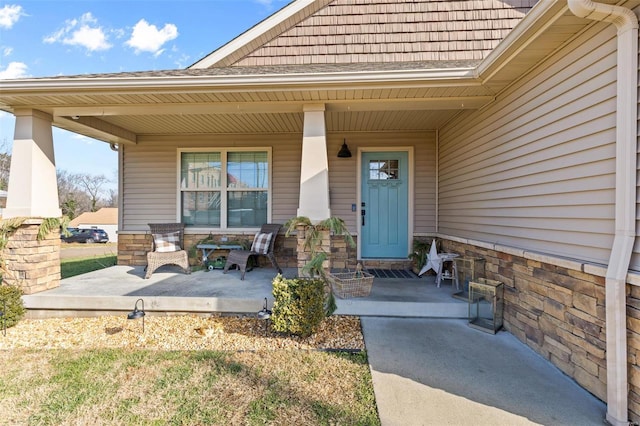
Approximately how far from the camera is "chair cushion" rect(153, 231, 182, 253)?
499 cm

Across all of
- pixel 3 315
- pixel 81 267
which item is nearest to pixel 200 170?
pixel 3 315

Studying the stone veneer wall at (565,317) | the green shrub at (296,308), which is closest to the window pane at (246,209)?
the green shrub at (296,308)

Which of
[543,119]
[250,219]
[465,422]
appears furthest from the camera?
[250,219]

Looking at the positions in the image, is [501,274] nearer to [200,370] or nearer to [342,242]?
[342,242]

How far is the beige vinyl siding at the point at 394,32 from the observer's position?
4902mm

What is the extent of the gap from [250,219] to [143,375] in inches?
141

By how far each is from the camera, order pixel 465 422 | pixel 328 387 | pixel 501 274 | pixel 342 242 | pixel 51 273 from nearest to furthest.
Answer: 1. pixel 465 422
2. pixel 328 387
3. pixel 501 274
4. pixel 51 273
5. pixel 342 242

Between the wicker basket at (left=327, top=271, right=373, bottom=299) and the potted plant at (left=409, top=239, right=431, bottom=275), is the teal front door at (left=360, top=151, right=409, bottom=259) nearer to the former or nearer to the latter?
the potted plant at (left=409, top=239, right=431, bottom=275)

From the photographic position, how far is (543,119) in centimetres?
279

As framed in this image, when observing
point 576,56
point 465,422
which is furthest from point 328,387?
point 576,56

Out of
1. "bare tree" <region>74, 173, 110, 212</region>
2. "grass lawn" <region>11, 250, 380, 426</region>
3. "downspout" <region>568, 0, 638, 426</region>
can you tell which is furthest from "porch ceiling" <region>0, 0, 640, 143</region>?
"bare tree" <region>74, 173, 110, 212</region>

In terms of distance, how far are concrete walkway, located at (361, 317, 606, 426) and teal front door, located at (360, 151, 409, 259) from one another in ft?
7.84

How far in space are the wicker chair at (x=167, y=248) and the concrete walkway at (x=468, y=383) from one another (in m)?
3.25

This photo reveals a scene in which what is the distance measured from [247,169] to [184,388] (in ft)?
13.7
